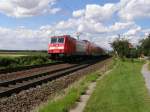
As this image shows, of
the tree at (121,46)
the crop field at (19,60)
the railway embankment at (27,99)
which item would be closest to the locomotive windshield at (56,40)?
the crop field at (19,60)

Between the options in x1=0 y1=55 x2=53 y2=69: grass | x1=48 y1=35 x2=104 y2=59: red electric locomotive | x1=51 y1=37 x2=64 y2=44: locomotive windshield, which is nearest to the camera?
x1=0 y1=55 x2=53 y2=69: grass

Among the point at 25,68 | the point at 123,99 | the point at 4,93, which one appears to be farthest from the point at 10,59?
the point at 123,99

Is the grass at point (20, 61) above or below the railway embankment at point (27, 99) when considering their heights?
above

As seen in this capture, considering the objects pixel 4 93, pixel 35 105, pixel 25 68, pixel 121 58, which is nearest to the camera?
pixel 35 105

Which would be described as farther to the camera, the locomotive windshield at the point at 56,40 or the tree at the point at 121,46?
the tree at the point at 121,46

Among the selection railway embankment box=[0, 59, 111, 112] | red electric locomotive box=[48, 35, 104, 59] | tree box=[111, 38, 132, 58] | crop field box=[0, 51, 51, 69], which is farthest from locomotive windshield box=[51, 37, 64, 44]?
railway embankment box=[0, 59, 111, 112]

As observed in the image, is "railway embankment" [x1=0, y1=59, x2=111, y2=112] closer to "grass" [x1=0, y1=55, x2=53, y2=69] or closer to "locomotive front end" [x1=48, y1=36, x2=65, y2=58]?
"grass" [x1=0, y1=55, x2=53, y2=69]

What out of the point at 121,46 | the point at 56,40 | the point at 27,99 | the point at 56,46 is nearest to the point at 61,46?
the point at 56,46

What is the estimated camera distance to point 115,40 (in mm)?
59625

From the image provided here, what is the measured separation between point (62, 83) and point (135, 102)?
9160mm

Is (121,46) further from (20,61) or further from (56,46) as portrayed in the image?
(20,61)

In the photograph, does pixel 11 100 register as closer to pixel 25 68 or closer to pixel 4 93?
pixel 4 93

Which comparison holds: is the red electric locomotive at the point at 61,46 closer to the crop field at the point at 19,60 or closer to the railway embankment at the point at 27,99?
the crop field at the point at 19,60

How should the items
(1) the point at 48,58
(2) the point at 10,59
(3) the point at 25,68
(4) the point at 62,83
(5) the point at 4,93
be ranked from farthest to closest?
(1) the point at 48,58, (2) the point at 10,59, (3) the point at 25,68, (4) the point at 62,83, (5) the point at 4,93
